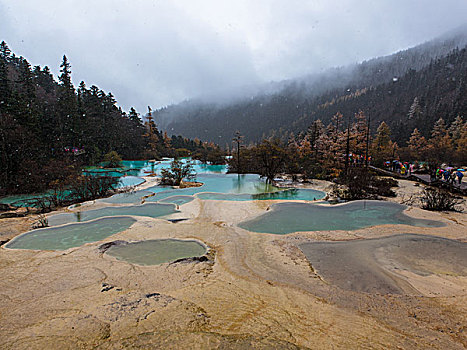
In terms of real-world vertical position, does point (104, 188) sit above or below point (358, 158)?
below

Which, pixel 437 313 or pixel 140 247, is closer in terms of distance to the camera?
pixel 437 313

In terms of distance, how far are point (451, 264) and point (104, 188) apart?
14.0 m

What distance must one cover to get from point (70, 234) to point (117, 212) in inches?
87.9

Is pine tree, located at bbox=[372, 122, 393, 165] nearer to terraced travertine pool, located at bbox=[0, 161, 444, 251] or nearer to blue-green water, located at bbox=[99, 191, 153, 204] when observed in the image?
terraced travertine pool, located at bbox=[0, 161, 444, 251]

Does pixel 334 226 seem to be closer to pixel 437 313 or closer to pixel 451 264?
pixel 451 264

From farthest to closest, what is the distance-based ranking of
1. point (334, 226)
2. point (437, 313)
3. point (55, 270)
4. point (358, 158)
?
point (358, 158) < point (334, 226) < point (55, 270) < point (437, 313)

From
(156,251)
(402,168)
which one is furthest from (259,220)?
(402,168)

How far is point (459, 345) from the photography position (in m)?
2.27

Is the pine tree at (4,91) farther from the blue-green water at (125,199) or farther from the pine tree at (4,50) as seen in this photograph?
the pine tree at (4,50)

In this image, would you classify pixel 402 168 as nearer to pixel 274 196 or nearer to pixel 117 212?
pixel 274 196

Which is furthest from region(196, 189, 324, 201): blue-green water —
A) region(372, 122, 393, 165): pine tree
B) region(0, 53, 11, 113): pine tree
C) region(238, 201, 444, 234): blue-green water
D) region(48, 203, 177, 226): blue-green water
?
region(0, 53, 11, 113): pine tree

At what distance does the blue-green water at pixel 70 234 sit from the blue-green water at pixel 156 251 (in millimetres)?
1492

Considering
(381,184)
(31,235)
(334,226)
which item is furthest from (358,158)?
(31,235)

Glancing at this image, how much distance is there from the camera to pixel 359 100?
7975 centimetres
